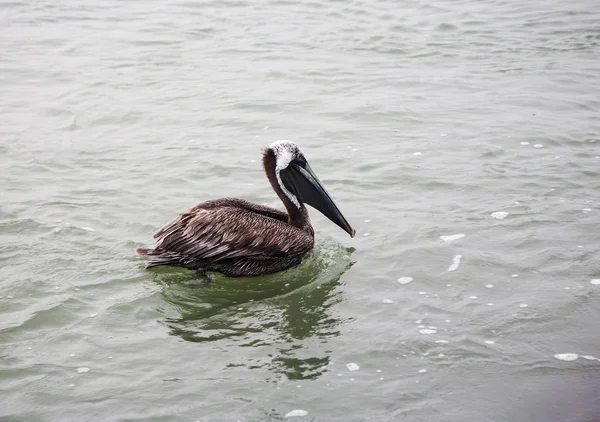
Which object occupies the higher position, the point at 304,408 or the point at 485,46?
the point at 485,46

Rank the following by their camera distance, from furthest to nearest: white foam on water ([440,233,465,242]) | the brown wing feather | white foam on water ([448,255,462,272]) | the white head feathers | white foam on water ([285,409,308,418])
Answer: white foam on water ([440,233,465,242]), the white head feathers, white foam on water ([448,255,462,272]), the brown wing feather, white foam on water ([285,409,308,418])

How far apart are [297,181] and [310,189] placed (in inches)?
5.3

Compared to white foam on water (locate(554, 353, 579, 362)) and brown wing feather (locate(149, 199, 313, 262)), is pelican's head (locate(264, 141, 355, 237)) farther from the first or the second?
white foam on water (locate(554, 353, 579, 362))

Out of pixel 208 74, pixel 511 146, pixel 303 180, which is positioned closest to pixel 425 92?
pixel 511 146

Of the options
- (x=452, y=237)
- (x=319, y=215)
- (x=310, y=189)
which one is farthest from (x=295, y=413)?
(x=319, y=215)

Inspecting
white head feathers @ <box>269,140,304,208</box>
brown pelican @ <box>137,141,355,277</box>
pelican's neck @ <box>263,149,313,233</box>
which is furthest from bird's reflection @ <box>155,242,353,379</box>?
white head feathers @ <box>269,140,304,208</box>

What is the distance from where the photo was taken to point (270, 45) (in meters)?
14.3

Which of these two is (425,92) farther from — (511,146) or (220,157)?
(220,157)

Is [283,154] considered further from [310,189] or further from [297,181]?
[310,189]

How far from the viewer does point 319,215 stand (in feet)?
29.0

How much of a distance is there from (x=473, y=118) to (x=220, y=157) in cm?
325

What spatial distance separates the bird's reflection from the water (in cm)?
3

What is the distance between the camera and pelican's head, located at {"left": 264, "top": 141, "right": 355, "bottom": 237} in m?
7.70

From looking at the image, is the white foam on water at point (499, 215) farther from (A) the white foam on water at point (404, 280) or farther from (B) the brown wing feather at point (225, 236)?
(B) the brown wing feather at point (225, 236)
